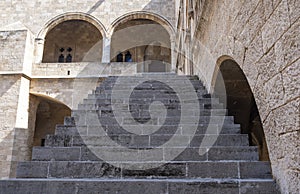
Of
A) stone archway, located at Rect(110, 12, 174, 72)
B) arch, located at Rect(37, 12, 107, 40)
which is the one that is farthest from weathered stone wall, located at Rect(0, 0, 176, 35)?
stone archway, located at Rect(110, 12, 174, 72)

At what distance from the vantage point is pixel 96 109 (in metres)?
4.28

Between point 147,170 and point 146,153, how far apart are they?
13.0 inches

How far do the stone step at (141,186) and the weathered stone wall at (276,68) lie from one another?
20cm

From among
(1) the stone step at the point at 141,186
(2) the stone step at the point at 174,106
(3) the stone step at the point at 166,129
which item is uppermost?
(2) the stone step at the point at 174,106

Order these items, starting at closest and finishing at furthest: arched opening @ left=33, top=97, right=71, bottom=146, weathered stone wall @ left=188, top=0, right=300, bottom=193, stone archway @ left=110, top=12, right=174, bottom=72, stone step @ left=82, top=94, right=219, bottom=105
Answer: weathered stone wall @ left=188, top=0, right=300, bottom=193
stone step @ left=82, top=94, right=219, bottom=105
arched opening @ left=33, top=97, right=71, bottom=146
stone archway @ left=110, top=12, right=174, bottom=72

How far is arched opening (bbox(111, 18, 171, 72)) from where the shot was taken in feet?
50.4

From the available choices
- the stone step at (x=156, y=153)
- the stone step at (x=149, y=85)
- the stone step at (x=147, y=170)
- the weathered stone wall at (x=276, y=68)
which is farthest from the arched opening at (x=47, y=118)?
the weathered stone wall at (x=276, y=68)

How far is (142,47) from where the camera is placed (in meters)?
16.1

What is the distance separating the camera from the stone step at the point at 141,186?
216 cm

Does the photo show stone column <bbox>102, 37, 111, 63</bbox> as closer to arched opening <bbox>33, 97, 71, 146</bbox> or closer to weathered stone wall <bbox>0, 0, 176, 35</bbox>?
weathered stone wall <bbox>0, 0, 176, 35</bbox>

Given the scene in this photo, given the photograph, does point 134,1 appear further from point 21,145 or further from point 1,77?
point 21,145

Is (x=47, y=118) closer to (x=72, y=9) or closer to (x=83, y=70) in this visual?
(x=83, y=70)

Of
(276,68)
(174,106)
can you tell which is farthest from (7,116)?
(276,68)

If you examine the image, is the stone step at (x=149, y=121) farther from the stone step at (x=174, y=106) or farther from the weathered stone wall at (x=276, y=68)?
the weathered stone wall at (x=276, y=68)
